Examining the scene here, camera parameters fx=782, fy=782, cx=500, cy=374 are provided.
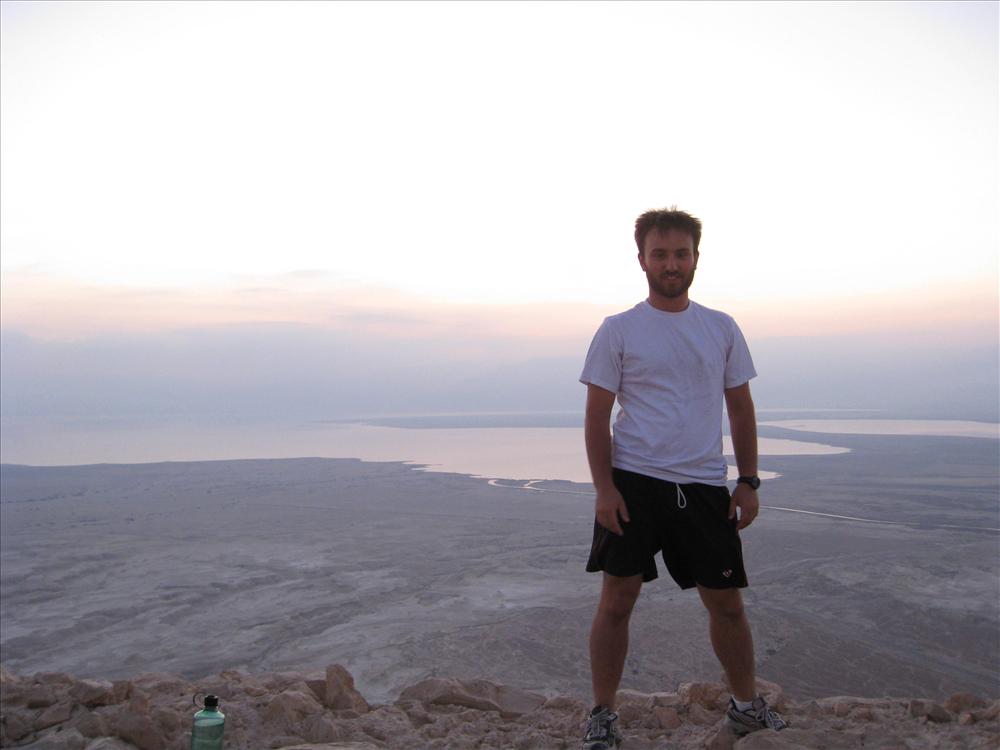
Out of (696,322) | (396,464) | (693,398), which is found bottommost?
(396,464)

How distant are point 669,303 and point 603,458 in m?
0.58

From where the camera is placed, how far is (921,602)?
29.9 ft

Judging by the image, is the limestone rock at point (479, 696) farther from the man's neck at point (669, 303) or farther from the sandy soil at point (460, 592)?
the sandy soil at point (460, 592)

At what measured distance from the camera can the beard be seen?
8.64 feet

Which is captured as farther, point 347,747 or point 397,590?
point 397,590

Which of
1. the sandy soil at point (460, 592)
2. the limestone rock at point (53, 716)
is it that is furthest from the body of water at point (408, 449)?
the limestone rock at point (53, 716)

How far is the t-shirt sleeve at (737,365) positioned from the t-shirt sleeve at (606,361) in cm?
39

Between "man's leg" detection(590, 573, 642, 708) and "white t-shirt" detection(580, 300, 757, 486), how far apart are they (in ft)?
1.29

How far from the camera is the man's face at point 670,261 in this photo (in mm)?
2621

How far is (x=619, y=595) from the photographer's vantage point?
8.50 feet

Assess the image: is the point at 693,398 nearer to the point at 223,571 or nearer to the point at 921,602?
the point at 921,602

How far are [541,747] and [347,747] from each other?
749 millimetres

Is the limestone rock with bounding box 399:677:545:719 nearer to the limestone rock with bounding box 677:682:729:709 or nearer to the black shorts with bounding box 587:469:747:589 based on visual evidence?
the limestone rock with bounding box 677:682:729:709

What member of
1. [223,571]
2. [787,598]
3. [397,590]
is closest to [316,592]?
[397,590]
